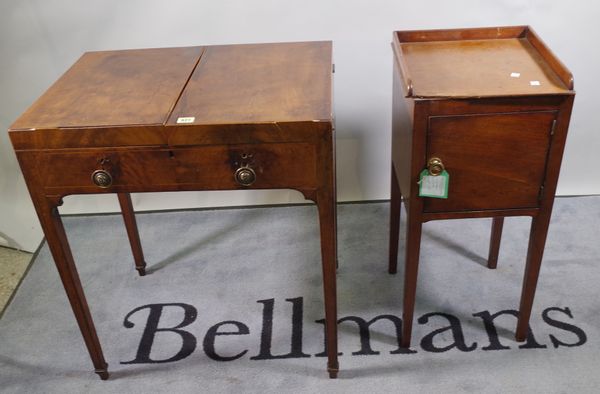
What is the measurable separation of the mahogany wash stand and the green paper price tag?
8.2 inches

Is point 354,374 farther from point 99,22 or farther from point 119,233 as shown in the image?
point 99,22

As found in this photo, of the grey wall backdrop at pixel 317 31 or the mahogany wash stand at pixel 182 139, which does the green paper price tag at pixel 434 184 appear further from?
the grey wall backdrop at pixel 317 31

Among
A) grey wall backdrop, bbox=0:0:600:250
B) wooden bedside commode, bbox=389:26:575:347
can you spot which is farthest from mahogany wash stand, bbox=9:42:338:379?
grey wall backdrop, bbox=0:0:600:250

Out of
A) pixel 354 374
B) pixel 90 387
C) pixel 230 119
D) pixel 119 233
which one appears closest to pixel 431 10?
pixel 230 119

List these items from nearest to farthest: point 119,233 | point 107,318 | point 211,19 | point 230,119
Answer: point 230,119 → point 107,318 → point 211,19 → point 119,233

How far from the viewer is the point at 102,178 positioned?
133cm

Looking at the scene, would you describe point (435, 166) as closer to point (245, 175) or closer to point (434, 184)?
point (434, 184)

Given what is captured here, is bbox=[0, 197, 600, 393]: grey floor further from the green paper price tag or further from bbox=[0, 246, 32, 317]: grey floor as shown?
the green paper price tag

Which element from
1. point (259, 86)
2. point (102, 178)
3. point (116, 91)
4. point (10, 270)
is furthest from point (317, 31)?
point (10, 270)

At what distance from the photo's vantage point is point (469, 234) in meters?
2.13

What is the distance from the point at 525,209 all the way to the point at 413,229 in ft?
0.85

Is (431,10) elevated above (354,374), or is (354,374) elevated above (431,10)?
(431,10)

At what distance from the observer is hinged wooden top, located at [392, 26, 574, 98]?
1.29 m

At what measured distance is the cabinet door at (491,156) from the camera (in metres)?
1.31
